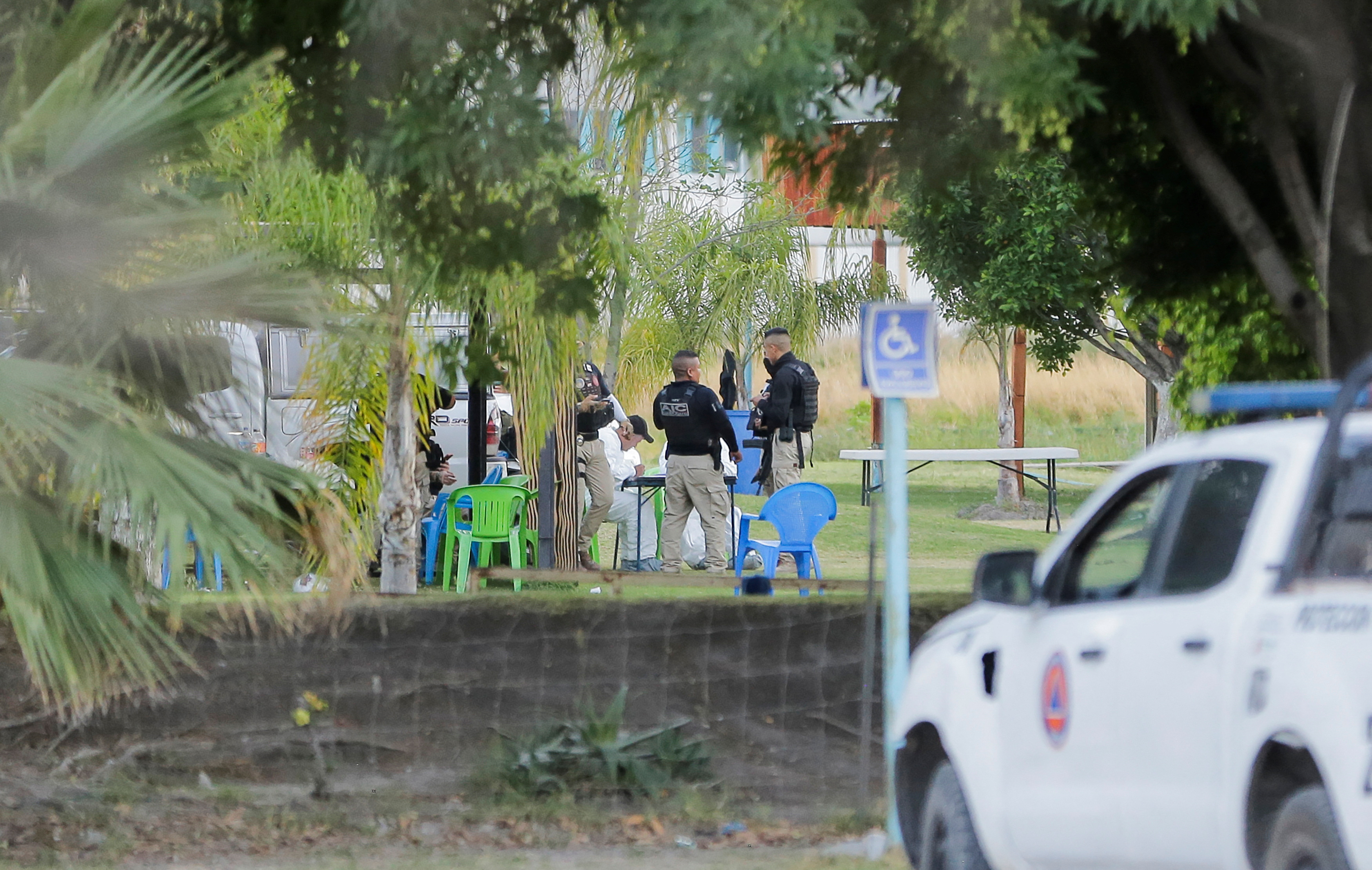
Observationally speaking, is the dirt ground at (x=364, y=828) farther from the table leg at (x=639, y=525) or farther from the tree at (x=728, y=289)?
the tree at (x=728, y=289)

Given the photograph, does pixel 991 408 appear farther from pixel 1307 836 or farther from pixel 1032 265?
pixel 1307 836

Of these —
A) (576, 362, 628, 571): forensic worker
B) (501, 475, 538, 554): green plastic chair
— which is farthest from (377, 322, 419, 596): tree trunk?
(576, 362, 628, 571): forensic worker

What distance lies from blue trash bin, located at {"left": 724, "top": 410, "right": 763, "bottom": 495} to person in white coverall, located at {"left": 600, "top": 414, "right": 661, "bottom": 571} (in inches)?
216

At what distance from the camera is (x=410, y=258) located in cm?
782

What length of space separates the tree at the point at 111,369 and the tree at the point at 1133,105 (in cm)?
171

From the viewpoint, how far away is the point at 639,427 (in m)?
17.1

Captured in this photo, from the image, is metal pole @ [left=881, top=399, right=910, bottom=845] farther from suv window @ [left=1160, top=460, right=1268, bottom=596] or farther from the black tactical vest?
the black tactical vest

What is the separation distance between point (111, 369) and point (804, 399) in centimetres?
1028

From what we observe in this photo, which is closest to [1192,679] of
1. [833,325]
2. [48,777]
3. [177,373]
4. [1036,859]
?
[1036,859]

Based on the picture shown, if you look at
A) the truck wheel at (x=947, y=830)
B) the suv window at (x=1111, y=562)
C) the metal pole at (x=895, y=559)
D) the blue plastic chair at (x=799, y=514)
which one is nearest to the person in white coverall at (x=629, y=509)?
the blue plastic chair at (x=799, y=514)

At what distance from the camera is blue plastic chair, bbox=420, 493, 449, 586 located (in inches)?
532

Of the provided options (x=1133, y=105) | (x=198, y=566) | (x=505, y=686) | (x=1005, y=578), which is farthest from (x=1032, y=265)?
(x=1005, y=578)

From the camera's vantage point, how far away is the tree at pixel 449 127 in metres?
6.15

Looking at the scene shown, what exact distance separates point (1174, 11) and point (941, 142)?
1.79 metres
